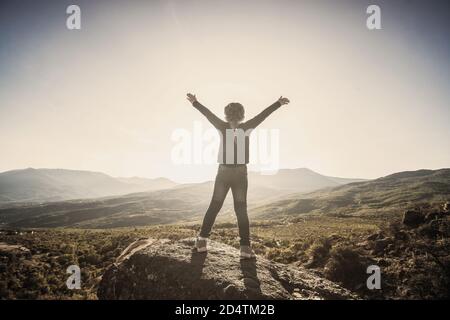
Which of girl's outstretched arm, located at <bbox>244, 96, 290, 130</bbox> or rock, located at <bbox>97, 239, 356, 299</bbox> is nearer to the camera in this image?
rock, located at <bbox>97, 239, 356, 299</bbox>

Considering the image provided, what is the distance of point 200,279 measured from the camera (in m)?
4.82

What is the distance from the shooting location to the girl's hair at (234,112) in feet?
19.1

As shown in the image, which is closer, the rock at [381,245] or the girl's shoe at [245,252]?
the girl's shoe at [245,252]

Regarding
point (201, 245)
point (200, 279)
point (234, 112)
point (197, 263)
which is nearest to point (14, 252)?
point (201, 245)

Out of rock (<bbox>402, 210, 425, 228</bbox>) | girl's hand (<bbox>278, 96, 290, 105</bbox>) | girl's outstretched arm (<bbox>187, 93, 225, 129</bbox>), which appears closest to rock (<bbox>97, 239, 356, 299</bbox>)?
girl's outstretched arm (<bbox>187, 93, 225, 129</bbox>)

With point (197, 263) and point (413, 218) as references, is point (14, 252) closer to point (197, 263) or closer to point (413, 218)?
point (197, 263)

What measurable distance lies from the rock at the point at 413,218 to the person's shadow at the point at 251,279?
9.48 m

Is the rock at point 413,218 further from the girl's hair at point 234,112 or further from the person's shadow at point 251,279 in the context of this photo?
the girl's hair at point 234,112

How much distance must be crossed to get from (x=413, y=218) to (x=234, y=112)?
11.1 metres

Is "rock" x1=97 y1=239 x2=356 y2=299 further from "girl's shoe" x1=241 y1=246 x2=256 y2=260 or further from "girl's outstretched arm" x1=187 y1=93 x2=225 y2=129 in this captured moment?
"girl's outstretched arm" x1=187 y1=93 x2=225 y2=129

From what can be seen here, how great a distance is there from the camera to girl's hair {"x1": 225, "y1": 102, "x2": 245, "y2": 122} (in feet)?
19.1

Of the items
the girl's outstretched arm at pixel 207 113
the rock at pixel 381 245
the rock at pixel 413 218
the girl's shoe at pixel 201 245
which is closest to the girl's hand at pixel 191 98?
the girl's outstretched arm at pixel 207 113
